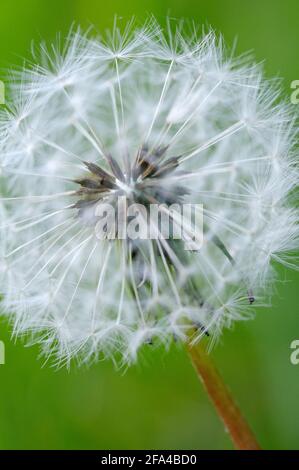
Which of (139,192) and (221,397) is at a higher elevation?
(139,192)

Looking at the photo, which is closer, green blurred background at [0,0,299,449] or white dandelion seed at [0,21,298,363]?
white dandelion seed at [0,21,298,363]

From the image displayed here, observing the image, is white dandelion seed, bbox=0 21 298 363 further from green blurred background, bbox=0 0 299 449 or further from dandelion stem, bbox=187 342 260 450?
green blurred background, bbox=0 0 299 449

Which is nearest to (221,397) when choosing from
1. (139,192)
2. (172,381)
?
(139,192)

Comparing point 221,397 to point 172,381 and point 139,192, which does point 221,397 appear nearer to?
point 139,192

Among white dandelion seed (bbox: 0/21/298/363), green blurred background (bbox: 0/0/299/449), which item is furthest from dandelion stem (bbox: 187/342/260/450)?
green blurred background (bbox: 0/0/299/449)

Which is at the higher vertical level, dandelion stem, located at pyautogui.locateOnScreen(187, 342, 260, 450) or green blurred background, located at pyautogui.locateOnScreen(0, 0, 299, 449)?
green blurred background, located at pyautogui.locateOnScreen(0, 0, 299, 449)
